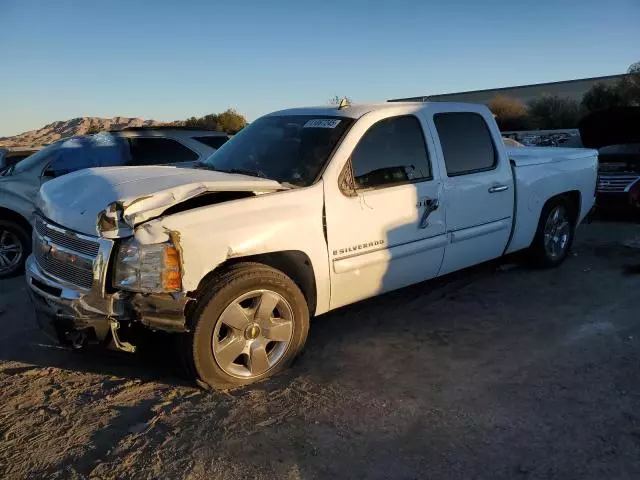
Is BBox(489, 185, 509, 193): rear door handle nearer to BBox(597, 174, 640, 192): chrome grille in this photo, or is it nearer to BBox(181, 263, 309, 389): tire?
BBox(181, 263, 309, 389): tire

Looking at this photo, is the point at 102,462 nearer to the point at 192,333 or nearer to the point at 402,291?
the point at 192,333

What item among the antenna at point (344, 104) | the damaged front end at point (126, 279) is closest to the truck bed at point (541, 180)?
the antenna at point (344, 104)

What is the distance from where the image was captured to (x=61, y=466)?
286 cm

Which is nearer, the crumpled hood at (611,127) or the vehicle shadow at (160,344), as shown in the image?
the vehicle shadow at (160,344)

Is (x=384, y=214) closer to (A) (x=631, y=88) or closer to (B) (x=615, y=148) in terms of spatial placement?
(B) (x=615, y=148)

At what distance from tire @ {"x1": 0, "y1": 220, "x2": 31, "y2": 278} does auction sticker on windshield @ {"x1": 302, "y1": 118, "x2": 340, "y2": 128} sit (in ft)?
14.6

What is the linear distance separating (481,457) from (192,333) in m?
1.78

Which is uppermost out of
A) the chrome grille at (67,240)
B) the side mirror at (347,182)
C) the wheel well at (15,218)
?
the side mirror at (347,182)

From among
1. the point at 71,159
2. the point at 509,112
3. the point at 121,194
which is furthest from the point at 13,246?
the point at 509,112

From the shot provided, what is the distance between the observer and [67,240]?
11.6 ft

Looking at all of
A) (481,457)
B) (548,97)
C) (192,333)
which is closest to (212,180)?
(192,333)

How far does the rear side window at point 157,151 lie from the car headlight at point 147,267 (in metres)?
4.90

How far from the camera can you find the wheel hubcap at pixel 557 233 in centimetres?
625

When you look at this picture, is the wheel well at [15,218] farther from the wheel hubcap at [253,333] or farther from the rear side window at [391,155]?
the rear side window at [391,155]
